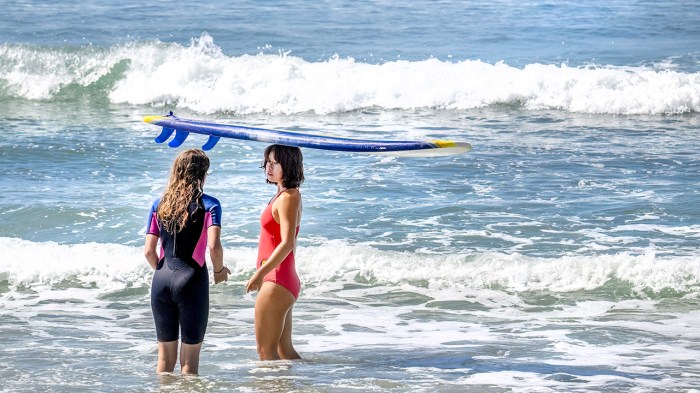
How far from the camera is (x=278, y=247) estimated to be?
A: 6855 mm

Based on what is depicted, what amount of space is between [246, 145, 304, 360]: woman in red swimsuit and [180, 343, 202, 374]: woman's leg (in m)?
0.47

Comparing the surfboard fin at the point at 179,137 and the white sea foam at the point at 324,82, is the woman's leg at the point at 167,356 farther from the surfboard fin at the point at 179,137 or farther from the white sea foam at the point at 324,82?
the white sea foam at the point at 324,82

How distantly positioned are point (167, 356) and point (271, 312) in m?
0.72

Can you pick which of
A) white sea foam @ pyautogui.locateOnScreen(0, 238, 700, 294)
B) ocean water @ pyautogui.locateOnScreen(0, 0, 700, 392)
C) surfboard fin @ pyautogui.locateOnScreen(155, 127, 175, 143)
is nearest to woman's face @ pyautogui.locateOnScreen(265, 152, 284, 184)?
ocean water @ pyautogui.locateOnScreen(0, 0, 700, 392)

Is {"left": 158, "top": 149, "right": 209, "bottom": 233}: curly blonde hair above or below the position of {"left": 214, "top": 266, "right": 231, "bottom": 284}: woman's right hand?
above

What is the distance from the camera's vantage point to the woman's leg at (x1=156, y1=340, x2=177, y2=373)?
275 inches

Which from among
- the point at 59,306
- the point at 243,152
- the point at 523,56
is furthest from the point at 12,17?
the point at 59,306

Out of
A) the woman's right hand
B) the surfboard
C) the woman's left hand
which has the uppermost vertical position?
the surfboard

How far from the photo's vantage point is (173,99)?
24000 mm

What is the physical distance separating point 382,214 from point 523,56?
1480 centimetres

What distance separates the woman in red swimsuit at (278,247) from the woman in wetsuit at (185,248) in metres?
0.33

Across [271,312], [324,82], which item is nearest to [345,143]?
[271,312]

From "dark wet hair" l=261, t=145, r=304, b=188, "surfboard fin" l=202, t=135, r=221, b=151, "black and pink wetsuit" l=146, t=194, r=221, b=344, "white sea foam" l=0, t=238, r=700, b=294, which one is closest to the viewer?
"black and pink wetsuit" l=146, t=194, r=221, b=344

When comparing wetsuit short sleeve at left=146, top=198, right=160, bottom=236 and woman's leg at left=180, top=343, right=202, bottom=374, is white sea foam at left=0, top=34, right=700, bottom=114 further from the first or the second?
wetsuit short sleeve at left=146, top=198, right=160, bottom=236
